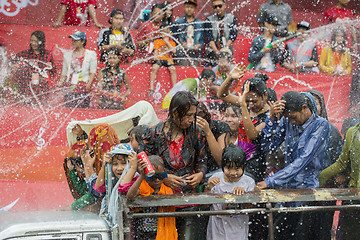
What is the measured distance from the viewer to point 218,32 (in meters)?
10.1

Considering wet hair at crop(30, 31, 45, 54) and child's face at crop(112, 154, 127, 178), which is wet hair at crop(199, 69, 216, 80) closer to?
wet hair at crop(30, 31, 45, 54)

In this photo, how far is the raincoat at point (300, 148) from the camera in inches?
185

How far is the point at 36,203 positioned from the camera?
684 centimetres

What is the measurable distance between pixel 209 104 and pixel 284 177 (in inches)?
154

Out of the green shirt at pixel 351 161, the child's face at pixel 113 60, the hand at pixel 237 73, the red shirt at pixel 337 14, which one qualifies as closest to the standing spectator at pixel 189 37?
the child's face at pixel 113 60

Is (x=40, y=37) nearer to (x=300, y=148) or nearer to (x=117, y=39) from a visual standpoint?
(x=117, y=39)

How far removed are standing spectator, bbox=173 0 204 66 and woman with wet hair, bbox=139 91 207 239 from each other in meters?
5.27

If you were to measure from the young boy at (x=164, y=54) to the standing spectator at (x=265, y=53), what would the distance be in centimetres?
153

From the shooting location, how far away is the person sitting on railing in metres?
4.71

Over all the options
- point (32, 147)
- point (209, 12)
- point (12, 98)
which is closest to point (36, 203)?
point (32, 147)

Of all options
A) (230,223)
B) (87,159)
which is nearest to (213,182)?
(230,223)

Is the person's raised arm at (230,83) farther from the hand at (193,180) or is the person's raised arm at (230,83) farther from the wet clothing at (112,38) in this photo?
the wet clothing at (112,38)

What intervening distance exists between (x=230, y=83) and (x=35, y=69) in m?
5.02

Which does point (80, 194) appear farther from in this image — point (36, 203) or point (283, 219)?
point (283, 219)
